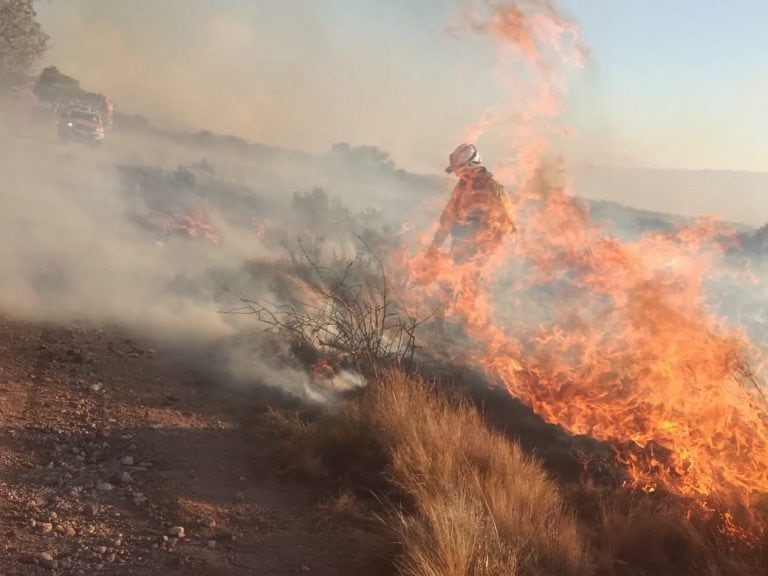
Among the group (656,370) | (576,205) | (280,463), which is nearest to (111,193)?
(576,205)

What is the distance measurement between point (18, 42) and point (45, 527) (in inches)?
1030

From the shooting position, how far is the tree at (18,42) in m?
21.5

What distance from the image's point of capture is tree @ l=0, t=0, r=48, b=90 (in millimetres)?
21516

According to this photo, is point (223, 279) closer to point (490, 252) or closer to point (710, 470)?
point (490, 252)

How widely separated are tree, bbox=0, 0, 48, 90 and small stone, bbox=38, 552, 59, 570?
23855 millimetres

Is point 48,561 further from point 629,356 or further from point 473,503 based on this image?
point 629,356

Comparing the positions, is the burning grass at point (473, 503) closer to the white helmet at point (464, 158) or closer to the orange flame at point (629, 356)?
the orange flame at point (629, 356)

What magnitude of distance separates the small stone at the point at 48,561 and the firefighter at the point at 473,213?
21.3 ft

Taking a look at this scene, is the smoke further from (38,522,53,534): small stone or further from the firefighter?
(38,522,53,534): small stone

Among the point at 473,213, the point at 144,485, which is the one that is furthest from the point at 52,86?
the point at 144,485

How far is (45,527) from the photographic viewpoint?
302 centimetres

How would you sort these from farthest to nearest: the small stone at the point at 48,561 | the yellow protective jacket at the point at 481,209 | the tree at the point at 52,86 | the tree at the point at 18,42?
the tree at the point at 52,86 → the tree at the point at 18,42 → the yellow protective jacket at the point at 481,209 → the small stone at the point at 48,561

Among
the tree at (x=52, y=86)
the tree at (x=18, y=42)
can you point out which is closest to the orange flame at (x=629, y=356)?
the tree at (x=18, y=42)

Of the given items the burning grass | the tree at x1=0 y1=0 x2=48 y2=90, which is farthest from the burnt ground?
the tree at x1=0 y1=0 x2=48 y2=90
